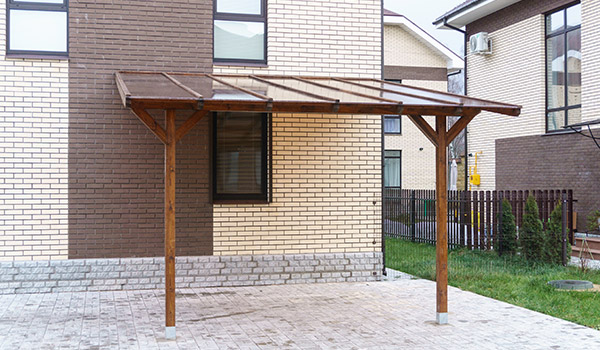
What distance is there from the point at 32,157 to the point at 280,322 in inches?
172

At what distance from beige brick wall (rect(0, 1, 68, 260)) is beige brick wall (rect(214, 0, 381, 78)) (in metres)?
2.47

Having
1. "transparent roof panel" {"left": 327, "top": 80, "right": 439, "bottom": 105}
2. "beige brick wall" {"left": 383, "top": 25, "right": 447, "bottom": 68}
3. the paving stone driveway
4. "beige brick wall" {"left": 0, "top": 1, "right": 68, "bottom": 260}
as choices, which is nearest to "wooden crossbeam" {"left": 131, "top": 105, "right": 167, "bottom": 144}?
the paving stone driveway

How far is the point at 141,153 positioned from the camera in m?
9.40

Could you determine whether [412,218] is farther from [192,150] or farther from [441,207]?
[441,207]

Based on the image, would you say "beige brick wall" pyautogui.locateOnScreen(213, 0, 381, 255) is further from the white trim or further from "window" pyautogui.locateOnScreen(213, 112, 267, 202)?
the white trim

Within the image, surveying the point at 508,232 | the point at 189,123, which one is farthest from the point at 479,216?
the point at 189,123

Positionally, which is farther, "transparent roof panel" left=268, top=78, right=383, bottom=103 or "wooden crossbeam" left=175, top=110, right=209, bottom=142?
"transparent roof panel" left=268, top=78, right=383, bottom=103

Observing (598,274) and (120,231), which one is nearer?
(120,231)

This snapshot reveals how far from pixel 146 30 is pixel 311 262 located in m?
4.31

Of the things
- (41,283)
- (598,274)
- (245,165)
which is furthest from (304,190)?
(598,274)

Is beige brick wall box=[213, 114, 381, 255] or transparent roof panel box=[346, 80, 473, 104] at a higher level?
transparent roof panel box=[346, 80, 473, 104]

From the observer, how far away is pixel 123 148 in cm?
934

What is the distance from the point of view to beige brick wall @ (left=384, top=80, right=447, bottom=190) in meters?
27.5

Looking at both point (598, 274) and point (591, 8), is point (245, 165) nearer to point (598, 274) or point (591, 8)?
point (598, 274)
